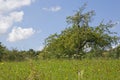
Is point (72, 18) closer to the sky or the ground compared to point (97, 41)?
closer to the sky

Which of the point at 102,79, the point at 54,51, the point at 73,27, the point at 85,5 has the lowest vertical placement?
the point at 102,79

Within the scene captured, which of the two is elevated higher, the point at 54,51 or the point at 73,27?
the point at 73,27

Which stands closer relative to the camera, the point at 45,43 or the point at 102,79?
the point at 102,79

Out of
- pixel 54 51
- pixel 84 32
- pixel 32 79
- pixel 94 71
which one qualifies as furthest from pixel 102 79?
pixel 54 51

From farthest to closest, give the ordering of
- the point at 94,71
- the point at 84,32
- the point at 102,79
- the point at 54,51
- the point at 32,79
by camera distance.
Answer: the point at 54,51 → the point at 84,32 → the point at 94,71 → the point at 102,79 → the point at 32,79

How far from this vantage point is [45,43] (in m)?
53.5

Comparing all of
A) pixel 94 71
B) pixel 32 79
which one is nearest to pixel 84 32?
pixel 94 71

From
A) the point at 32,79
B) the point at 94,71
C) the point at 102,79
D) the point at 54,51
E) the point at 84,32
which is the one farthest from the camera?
the point at 54,51

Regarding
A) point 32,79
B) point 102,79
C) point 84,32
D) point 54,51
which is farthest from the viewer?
point 54,51

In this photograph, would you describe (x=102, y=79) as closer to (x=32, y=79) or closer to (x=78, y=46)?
(x=32, y=79)

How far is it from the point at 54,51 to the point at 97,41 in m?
7.09

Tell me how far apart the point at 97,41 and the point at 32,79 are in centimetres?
4301

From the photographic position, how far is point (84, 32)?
156 feet

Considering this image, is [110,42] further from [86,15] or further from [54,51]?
[54,51]
